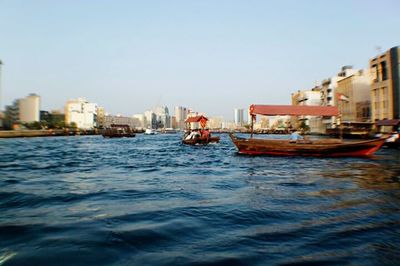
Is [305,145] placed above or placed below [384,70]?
below

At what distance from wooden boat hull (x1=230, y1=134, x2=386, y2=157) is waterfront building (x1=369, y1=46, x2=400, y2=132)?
32032mm

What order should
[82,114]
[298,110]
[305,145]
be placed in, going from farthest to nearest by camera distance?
[82,114]
[298,110]
[305,145]

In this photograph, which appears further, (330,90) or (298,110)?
(330,90)

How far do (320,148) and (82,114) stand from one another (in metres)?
132

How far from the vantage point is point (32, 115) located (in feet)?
408

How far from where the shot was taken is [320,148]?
19.2 m

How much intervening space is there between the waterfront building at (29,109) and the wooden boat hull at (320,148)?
127135 millimetres

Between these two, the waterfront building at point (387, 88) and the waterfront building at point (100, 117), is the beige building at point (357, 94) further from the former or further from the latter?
the waterfront building at point (100, 117)

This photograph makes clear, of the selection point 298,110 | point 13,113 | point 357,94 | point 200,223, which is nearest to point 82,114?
point 13,113

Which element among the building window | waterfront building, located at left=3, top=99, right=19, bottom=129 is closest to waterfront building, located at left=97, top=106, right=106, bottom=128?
waterfront building, located at left=3, top=99, right=19, bottom=129

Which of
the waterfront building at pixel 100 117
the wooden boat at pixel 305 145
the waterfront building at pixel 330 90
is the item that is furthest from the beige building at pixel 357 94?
the waterfront building at pixel 100 117

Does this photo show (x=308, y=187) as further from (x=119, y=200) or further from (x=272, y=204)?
(x=119, y=200)

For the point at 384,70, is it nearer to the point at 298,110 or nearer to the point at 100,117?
the point at 298,110

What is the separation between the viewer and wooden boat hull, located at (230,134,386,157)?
753 inches
